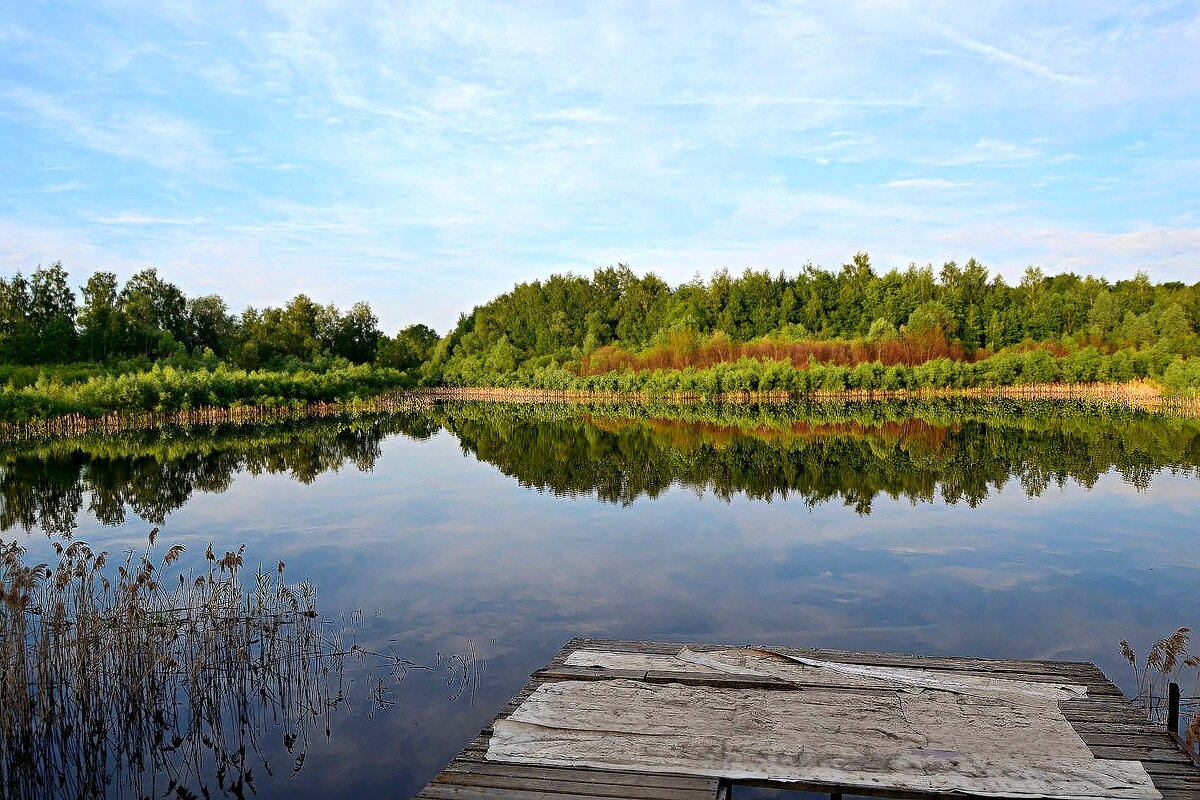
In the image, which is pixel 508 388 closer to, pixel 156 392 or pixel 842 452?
pixel 156 392

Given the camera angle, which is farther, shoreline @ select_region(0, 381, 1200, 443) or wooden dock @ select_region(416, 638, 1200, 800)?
shoreline @ select_region(0, 381, 1200, 443)

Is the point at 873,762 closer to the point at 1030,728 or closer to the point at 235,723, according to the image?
the point at 1030,728

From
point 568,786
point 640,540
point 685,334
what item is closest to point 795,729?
point 568,786

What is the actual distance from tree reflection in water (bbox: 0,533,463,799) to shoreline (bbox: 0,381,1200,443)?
22842mm

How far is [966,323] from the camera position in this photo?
63844 mm

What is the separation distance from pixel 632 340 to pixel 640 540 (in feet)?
207

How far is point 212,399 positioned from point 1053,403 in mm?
38812

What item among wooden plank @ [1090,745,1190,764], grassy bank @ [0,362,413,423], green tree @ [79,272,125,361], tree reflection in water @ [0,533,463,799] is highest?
green tree @ [79,272,125,361]

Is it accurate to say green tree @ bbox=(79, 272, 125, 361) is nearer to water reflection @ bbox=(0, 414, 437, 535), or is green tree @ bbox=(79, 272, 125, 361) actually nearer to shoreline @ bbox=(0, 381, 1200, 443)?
shoreline @ bbox=(0, 381, 1200, 443)

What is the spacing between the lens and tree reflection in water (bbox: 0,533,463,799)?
213 inches

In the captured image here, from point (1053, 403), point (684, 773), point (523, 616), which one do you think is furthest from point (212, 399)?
point (1053, 403)

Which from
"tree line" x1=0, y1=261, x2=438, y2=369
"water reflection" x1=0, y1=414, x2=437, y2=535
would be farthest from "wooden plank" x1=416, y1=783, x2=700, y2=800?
"tree line" x1=0, y1=261, x2=438, y2=369

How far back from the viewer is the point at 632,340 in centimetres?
7462

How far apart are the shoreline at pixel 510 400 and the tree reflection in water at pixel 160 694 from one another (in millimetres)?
22842
